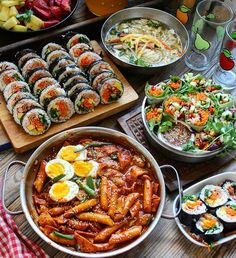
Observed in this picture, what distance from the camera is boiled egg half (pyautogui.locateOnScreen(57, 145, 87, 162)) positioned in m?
1.95

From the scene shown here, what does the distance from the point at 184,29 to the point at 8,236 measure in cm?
161

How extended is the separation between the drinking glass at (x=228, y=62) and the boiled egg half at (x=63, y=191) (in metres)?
1.15

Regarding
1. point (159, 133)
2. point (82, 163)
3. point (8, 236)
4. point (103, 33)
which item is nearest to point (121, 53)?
point (103, 33)

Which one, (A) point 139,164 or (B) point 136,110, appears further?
(B) point 136,110

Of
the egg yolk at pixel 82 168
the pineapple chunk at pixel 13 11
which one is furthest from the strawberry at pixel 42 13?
the egg yolk at pixel 82 168

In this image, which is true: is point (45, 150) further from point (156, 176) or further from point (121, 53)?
point (121, 53)

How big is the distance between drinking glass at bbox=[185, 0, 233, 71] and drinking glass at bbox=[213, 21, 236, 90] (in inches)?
2.5

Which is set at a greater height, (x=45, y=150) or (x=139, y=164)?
(x=45, y=150)

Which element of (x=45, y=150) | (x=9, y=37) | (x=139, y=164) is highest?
(x=9, y=37)

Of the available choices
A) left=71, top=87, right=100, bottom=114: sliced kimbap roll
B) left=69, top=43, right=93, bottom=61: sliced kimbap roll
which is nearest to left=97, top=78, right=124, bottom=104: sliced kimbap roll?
left=71, top=87, right=100, bottom=114: sliced kimbap roll

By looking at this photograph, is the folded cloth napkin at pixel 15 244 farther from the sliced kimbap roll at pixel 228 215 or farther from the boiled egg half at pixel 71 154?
the sliced kimbap roll at pixel 228 215

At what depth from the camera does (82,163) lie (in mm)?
1945

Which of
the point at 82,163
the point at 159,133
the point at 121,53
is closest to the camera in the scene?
the point at 82,163

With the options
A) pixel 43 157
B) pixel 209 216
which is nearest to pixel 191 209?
pixel 209 216
